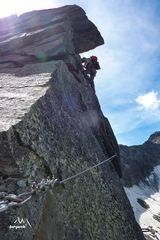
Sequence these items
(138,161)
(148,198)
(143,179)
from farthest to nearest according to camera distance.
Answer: (143,179), (138,161), (148,198)

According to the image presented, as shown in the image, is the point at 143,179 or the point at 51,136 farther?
the point at 143,179

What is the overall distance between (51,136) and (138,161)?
102244 millimetres

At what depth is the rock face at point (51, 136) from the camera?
8.34 m

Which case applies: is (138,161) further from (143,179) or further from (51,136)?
(51,136)

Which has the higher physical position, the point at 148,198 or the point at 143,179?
the point at 143,179

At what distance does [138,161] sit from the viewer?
11006cm

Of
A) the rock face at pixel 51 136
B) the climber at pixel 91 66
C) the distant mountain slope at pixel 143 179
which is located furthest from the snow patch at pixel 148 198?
the rock face at pixel 51 136

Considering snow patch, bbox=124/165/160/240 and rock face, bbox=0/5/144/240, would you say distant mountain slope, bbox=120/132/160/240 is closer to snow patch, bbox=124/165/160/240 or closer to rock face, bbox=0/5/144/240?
snow patch, bbox=124/165/160/240

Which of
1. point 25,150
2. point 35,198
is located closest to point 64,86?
point 25,150

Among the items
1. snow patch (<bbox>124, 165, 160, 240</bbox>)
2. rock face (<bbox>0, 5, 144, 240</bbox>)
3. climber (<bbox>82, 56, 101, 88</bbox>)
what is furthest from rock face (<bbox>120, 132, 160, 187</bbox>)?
rock face (<bbox>0, 5, 144, 240</bbox>)

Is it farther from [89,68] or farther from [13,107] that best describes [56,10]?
[13,107]

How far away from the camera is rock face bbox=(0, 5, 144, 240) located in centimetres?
834

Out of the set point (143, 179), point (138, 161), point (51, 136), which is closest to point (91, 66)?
point (51, 136)

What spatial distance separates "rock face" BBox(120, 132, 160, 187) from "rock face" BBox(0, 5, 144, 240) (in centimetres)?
7748
